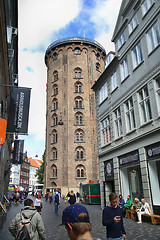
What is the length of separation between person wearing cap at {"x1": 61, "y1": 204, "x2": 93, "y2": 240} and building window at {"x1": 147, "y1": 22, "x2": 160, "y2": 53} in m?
12.1

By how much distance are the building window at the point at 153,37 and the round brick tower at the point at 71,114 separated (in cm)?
3294

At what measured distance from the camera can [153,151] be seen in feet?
38.4

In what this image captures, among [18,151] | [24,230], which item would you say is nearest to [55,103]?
[18,151]

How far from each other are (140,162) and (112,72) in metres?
8.78

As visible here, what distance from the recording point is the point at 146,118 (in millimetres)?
12789

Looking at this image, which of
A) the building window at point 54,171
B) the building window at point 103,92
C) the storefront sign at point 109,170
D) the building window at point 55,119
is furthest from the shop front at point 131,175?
the building window at point 55,119

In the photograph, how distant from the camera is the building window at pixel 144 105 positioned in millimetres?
12707

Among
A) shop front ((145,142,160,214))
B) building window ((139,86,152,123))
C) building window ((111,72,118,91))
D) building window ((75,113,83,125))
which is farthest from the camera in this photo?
building window ((75,113,83,125))

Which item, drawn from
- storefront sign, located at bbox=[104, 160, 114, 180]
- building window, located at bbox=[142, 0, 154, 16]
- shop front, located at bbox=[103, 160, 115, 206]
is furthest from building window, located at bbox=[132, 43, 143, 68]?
shop front, located at bbox=[103, 160, 115, 206]

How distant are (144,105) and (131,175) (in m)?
5.07

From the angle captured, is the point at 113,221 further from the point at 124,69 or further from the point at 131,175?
the point at 124,69

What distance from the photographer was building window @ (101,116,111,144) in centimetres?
1835

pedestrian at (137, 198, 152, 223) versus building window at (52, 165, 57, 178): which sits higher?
building window at (52, 165, 57, 178)

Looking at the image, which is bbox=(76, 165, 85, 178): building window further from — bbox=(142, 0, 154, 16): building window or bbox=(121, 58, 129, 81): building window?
bbox=(142, 0, 154, 16): building window
